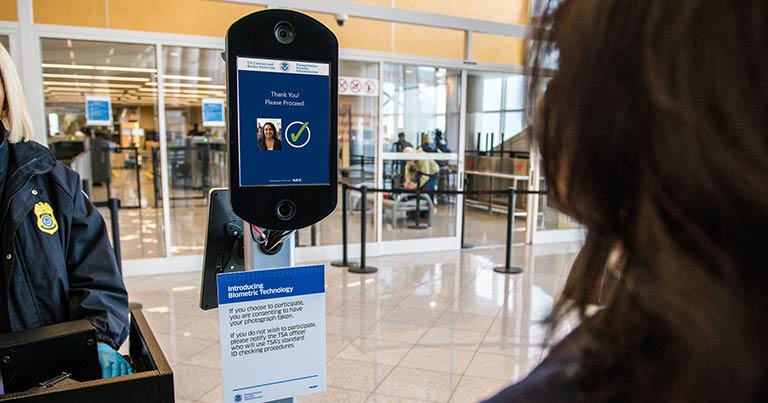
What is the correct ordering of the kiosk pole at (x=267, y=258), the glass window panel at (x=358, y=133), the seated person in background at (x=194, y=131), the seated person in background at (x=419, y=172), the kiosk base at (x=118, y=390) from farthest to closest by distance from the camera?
the seated person in background at (x=194, y=131) < the seated person in background at (x=419, y=172) < the glass window panel at (x=358, y=133) < the kiosk pole at (x=267, y=258) < the kiosk base at (x=118, y=390)

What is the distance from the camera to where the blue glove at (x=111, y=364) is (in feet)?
4.09

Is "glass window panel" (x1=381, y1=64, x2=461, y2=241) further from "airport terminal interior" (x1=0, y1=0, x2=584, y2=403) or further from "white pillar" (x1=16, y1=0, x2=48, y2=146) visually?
"white pillar" (x1=16, y1=0, x2=48, y2=146)

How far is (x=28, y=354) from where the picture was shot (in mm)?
1092

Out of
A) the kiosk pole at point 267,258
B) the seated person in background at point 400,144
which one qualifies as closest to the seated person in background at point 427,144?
the seated person in background at point 400,144

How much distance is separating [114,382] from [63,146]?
33.7 feet

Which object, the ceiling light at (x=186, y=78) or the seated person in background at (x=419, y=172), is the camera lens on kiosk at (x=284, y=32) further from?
the seated person in background at (x=419, y=172)

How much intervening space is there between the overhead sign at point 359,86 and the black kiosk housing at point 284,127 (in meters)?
5.09

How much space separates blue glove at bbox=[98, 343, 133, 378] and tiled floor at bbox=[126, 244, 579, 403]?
1501mm

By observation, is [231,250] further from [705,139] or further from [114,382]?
[705,139]

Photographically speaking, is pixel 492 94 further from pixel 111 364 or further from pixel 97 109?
pixel 111 364

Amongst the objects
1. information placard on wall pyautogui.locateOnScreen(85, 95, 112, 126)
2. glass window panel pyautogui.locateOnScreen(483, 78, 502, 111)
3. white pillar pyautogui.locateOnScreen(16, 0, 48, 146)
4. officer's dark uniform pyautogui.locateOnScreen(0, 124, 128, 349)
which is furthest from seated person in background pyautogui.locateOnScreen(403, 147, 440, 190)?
officer's dark uniform pyautogui.locateOnScreen(0, 124, 128, 349)

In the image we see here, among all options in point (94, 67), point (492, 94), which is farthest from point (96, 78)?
point (492, 94)

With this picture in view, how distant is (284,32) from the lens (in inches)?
36.8

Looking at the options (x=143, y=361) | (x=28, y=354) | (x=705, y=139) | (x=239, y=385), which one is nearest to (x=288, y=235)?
(x=239, y=385)
